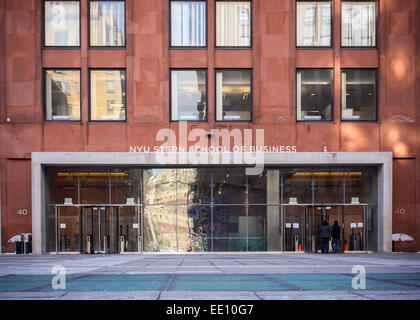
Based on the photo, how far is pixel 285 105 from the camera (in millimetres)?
19141

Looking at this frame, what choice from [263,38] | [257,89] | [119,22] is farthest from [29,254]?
[263,38]

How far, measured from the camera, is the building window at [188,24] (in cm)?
1948

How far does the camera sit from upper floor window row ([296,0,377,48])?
19.6 m

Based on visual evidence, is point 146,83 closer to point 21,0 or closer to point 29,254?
point 21,0

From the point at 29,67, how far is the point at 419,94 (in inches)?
810

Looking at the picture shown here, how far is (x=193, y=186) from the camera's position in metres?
19.6

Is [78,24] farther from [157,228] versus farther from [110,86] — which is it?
[157,228]

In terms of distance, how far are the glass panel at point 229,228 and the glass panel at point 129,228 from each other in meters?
4.16

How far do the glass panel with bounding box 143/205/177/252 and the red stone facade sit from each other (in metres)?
3.69

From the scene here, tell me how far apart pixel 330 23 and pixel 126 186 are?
46.4 feet

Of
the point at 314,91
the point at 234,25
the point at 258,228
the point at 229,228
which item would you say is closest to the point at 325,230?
the point at 258,228

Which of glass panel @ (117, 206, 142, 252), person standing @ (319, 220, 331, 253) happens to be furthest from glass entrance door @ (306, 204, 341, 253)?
glass panel @ (117, 206, 142, 252)

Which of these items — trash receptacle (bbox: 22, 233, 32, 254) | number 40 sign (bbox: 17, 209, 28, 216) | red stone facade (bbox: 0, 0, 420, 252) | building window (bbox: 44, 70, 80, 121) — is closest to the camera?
trash receptacle (bbox: 22, 233, 32, 254)

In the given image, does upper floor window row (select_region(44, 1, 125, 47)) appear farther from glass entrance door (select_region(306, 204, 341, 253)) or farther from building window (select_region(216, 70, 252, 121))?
glass entrance door (select_region(306, 204, 341, 253))
